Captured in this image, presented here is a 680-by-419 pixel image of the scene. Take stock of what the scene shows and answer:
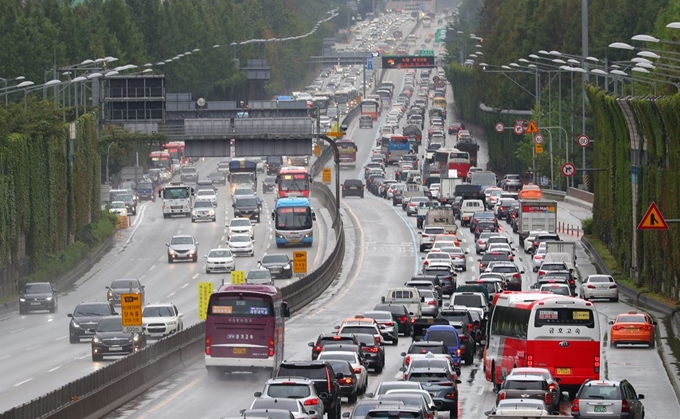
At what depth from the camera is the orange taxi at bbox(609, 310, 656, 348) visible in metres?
59.4

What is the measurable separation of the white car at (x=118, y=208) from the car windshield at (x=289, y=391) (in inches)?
3338

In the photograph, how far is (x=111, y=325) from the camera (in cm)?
5556

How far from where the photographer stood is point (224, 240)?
107 m

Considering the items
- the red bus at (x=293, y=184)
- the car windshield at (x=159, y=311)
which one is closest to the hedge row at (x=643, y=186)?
the car windshield at (x=159, y=311)

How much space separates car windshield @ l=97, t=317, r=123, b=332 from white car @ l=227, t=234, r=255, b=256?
42784 millimetres

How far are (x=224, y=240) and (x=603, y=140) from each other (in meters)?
25.0

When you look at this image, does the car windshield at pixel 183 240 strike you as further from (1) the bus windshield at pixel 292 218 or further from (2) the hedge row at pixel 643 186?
(2) the hedge row at pixel 643 186

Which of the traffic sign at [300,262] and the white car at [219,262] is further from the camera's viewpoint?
the white car at [219,262]

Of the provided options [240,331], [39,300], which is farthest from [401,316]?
[39,300]

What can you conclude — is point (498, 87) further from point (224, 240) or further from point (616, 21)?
point (224, 240)

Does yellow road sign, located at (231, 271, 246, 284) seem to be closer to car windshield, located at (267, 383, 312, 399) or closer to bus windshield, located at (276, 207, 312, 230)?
bus windshield, located at (276, 207, 312, 230)

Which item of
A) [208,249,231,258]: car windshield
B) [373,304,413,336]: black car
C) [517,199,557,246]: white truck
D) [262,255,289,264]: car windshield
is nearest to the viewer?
[373,304,413,336]: black car

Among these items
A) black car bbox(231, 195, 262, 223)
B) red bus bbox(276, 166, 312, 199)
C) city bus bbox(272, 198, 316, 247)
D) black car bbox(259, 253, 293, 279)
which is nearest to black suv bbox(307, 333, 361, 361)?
black car bbox(259, 253, 293, 279)

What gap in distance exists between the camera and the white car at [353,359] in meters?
45.3
